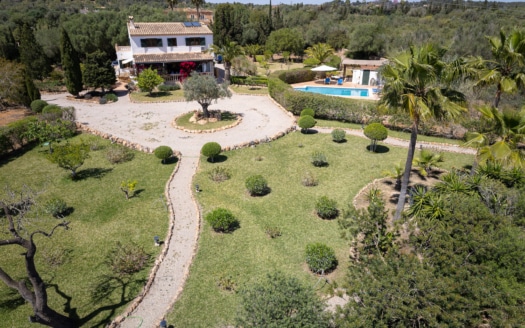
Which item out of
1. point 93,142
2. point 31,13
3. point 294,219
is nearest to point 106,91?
point 93,142

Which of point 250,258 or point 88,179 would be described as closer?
point 250,258

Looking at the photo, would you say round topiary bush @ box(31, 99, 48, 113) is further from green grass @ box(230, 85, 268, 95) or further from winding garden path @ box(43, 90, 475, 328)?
green grass @ box(230, 85, 268, 95)

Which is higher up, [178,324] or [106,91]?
[106,91]

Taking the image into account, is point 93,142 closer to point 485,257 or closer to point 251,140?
point 251,140

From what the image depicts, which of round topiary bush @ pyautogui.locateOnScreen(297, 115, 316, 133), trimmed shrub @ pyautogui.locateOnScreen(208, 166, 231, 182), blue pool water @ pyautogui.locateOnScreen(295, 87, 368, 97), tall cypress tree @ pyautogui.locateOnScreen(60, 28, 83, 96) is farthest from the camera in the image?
A: blue pool water @ pyautogui.locateOnScreen(295, 87, 368, 97)

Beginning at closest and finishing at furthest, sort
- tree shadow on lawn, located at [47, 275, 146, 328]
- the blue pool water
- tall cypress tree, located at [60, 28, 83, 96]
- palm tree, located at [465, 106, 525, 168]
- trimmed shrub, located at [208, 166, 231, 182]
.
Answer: tree shadow on lawn, located at [47, 275, 146, 328], palm tree, located at [465, 106, 525, 168], trimmed shrub, located at [208, 166, 231, 182], tall cypress tree, located at [60, 28, 83, 96], the blue pool water

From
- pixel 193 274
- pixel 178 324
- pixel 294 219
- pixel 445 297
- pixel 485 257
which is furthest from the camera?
pixel 294 219

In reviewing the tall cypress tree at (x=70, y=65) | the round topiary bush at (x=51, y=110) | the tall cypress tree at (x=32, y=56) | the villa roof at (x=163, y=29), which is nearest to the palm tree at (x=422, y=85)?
the round topiary bush at (x=51, y=110)

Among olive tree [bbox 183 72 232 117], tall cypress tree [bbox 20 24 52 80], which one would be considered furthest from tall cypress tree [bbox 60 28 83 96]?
olive tree [bbox 183 72 232 117]
